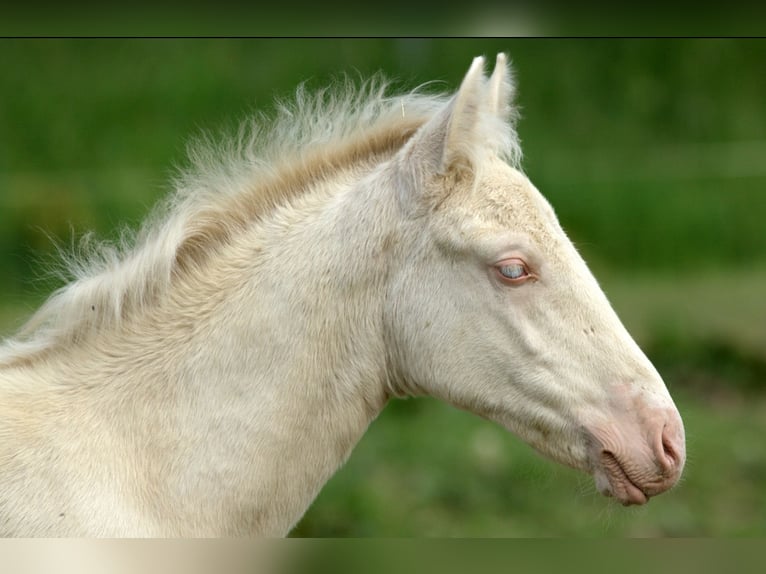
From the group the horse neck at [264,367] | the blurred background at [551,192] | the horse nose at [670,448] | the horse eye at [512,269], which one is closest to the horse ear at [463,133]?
the horse neck at [264,367]

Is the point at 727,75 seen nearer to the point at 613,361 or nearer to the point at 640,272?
the point at 640,272

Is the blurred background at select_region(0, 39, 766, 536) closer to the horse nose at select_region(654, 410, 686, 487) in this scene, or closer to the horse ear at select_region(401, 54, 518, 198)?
the horse nose at select_region(654, 410, 686, 487)

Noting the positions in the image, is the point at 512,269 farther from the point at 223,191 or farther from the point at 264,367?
the point at 223,191

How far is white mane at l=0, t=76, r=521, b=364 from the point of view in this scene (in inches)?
114

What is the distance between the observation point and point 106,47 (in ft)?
38.8

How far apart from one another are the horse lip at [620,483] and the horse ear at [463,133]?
2.67ft

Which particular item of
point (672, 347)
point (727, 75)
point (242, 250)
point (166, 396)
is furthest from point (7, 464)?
point (727, 75)

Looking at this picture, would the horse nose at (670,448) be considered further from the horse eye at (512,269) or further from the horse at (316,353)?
the horse eye at (512,269)

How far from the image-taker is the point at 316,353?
2.80 m

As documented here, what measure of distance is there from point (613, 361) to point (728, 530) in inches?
160

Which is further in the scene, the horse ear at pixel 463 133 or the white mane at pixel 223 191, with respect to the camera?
the white mane at pixel 223 191

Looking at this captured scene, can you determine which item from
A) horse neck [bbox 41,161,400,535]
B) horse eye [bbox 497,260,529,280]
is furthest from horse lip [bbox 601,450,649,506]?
horse neck [bbox 41,161,400,535]

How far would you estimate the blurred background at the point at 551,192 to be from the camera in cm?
675

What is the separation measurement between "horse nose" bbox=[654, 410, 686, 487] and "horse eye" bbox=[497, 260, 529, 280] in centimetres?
51
